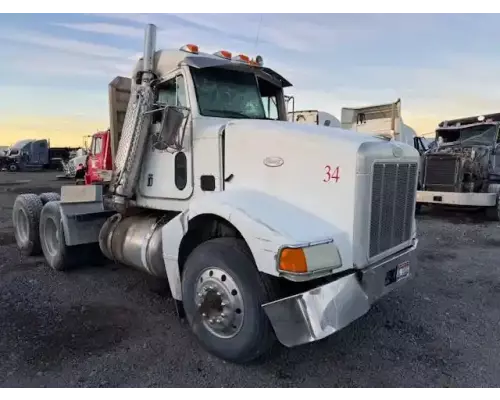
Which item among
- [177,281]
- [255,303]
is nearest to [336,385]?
[255,303]

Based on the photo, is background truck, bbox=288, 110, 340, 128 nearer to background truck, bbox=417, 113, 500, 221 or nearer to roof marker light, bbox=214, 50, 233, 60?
roof marker light, bbox=214, 50, 233, 60

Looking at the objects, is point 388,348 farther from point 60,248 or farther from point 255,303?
point 60,248

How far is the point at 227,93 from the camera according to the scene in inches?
194

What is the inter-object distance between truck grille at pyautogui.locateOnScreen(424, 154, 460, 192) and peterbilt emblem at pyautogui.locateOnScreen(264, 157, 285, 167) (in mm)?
9915

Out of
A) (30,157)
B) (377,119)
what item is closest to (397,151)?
(377,119)

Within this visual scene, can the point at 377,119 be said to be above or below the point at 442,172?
above

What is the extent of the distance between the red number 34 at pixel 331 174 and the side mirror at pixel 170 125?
1.68 metres

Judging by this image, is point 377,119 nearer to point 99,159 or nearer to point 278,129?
point 99,159

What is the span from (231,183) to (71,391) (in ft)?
7.09

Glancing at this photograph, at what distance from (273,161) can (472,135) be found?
1191 cm

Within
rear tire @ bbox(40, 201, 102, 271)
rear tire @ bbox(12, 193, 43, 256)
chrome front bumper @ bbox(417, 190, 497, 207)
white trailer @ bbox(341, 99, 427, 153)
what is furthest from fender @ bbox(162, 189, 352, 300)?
white trailer @ bbox(341, 99, 427, 153)

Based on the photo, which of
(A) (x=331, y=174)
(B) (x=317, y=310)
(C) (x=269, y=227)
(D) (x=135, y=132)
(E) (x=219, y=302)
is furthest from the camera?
(D) (x=135, y=132)

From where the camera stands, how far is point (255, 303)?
345 centimetres

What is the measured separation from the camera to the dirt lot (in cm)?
348
